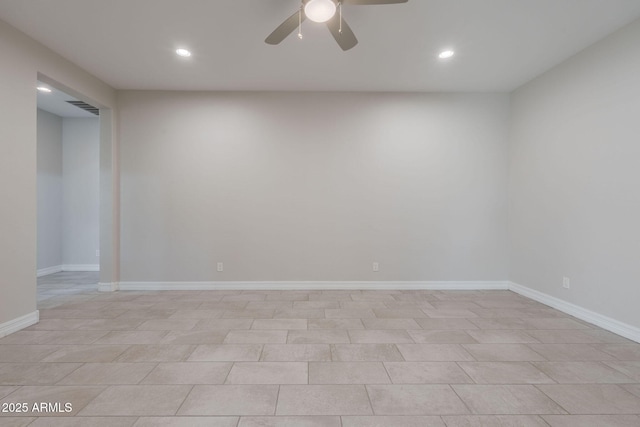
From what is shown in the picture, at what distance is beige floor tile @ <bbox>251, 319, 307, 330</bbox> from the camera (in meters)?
2.99

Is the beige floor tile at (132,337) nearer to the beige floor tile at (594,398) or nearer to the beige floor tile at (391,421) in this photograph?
the beige floor tile at (391,421)

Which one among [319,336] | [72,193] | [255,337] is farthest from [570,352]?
[72,193]

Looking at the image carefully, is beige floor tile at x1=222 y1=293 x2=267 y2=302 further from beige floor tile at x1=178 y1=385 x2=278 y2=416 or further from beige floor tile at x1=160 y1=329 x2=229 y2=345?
beige floor tile at x1=178 y1=385 x2=278 y2=416

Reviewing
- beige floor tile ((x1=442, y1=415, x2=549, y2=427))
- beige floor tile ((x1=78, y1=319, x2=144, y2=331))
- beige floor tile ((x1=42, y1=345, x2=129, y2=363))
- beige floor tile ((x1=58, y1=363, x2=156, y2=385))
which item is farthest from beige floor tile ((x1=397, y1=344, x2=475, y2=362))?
beige floor tile ((x1=78, y1=319, x2=144, y2=331))

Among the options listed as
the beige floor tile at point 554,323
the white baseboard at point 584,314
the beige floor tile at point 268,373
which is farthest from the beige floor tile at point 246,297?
the white baseboard at point 584,314

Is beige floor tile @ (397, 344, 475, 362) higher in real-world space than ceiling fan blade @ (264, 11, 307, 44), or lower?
lower

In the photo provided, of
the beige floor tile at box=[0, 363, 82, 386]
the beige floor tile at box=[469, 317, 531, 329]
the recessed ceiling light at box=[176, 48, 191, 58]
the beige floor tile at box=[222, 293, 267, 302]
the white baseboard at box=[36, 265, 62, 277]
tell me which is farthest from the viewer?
the white baseboard at box=[36, 265, 62, 277]

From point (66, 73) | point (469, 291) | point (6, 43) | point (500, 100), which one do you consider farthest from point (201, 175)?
point (500, 100)

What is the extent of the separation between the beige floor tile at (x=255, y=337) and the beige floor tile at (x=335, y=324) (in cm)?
36

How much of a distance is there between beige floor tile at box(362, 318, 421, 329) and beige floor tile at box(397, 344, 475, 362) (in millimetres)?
427

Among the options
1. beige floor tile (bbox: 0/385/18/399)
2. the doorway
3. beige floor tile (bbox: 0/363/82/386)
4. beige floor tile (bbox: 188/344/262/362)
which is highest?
the doorway

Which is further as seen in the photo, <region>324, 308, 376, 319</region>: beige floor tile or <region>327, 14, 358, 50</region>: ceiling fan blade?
<region>324, 308, 376, 319</region>: beige floor tile

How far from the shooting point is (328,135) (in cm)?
443

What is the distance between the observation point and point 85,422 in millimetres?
1642
